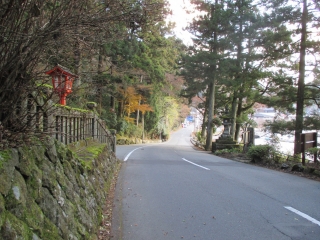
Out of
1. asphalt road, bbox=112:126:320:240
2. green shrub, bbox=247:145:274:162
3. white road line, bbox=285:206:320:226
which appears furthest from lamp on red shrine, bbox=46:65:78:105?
green shrub, bbox=247:145:274:162

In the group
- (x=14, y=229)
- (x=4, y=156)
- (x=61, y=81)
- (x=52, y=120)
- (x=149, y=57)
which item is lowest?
(x=14, y=229)

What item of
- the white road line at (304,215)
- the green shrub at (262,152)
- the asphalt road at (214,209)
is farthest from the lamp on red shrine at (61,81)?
the green shrub at (262,152)

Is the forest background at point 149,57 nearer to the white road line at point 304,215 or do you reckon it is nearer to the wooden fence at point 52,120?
the wooden fence at point 52,120

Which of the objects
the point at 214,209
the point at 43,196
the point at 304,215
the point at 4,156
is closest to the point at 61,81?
the point at 4,156

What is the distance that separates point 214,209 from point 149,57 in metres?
28.5

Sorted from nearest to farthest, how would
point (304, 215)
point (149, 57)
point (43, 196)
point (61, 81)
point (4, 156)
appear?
point (4, 156) < point (43, 196) < point (61, 81) < point (304, 215) < point (149, 57)

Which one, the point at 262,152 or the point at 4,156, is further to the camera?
the point at 262,152

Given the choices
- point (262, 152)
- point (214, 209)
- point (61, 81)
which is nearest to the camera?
point (61, 81)

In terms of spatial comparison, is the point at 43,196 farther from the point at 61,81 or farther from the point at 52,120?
the point at 52,120

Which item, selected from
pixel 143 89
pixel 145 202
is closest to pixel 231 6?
pixel 143 89

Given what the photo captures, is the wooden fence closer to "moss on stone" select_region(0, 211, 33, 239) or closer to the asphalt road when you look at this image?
"moss on stone" select_region(0, 211, 33, 239)

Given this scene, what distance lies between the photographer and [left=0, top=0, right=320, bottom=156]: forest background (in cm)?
288

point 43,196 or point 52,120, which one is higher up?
point 52,120

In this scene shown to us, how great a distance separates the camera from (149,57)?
3247 cm
